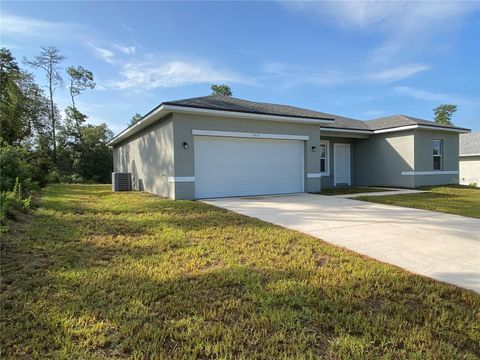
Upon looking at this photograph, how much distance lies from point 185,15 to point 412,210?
898 centimetres

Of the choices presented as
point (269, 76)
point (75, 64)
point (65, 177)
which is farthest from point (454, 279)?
point (75, 64)

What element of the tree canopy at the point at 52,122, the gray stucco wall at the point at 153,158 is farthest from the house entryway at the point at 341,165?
the tree canopy at the point at 52,122

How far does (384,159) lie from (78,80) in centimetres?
3440

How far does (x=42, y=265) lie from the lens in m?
3.64

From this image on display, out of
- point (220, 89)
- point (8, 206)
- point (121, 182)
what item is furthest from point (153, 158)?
point (220, 89)

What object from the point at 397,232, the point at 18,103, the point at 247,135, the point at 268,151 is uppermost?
the point at 18,103

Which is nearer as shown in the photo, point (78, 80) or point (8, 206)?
point (8, 206)

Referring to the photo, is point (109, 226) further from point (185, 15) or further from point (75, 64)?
point (75, 64)

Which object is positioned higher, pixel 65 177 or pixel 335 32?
pixel 335 32

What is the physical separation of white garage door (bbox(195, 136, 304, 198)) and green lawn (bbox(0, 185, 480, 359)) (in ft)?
19.0

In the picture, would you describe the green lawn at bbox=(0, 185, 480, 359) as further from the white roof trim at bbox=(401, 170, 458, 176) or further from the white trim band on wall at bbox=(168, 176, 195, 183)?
the white roof trim at bbox=(401, 170, 458, 176)

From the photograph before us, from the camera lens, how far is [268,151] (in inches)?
455

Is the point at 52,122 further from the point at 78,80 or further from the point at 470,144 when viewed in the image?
the point at 470,144

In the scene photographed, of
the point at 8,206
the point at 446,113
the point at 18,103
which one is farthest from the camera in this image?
the point at 446,113
